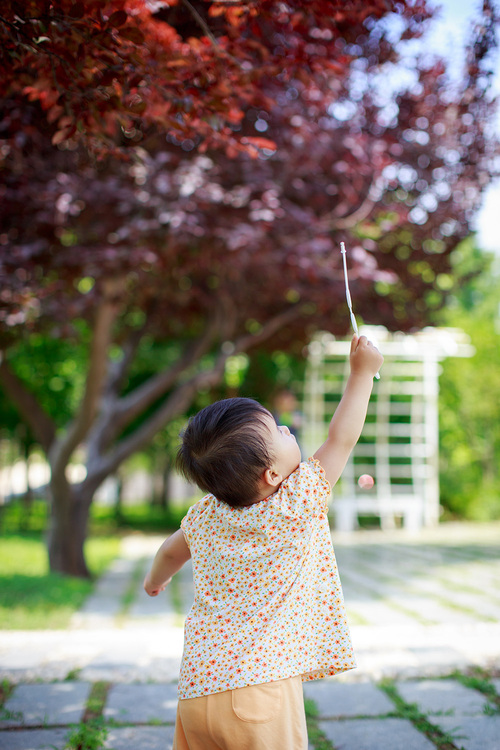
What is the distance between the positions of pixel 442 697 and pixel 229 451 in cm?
197

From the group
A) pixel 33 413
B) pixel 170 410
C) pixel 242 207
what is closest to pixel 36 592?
pixel 33 413

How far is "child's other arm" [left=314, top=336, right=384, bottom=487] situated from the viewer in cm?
159

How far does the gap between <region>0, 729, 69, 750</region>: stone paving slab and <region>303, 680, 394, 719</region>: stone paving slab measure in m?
1.01

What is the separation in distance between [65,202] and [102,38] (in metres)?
2.67

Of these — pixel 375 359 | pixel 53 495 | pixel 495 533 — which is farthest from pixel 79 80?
pixel 495 533

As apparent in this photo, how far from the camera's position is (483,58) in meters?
5.00

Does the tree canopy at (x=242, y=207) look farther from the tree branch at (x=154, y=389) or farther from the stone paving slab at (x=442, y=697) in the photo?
the stone paving slab at (x=442, y=697)

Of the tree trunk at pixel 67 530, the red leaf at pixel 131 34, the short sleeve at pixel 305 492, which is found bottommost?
the tree trunk at pixel 67 530

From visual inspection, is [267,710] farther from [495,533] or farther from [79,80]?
[495,533]

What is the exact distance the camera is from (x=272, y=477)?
1508 mm

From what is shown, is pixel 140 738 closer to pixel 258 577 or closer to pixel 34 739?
pixel 34 739

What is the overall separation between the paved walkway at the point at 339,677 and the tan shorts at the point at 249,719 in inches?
40.1

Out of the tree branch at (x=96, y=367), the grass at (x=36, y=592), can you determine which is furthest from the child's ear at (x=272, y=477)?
the tree branch at (x=96, y=367)

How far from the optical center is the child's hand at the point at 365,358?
161 cm
